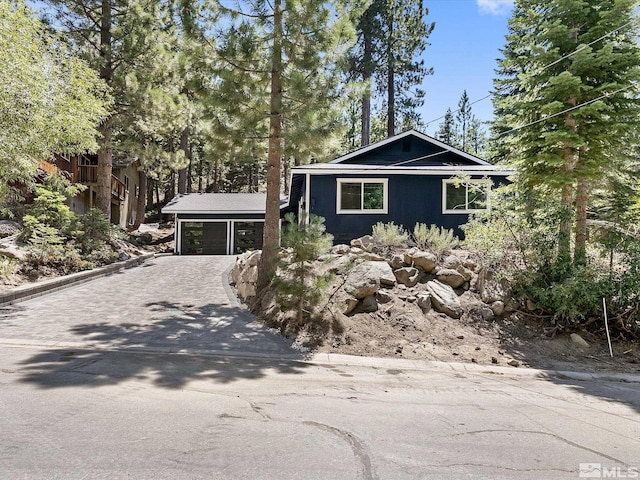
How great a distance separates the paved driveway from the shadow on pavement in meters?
0.02

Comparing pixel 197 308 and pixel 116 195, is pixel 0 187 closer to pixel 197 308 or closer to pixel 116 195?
pixel 197 308

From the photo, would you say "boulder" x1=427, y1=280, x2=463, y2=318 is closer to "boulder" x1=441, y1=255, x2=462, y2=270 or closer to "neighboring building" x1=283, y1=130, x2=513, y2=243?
"boulder" x1=441, y1=255, x2=462, y2=270

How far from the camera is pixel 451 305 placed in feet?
23.2

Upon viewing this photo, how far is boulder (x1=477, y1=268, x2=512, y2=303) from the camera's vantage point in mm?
7324

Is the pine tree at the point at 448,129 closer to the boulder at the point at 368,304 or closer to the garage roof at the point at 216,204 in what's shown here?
the garage roof at the point at 216,204

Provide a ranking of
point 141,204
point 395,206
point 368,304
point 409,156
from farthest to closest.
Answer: point 141,204 → point 409,156 → point 395,206 → point 368,304

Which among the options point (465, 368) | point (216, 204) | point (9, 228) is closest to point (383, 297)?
point (465, 368)

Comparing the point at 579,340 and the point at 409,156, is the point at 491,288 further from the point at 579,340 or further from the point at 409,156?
the point at 409,156

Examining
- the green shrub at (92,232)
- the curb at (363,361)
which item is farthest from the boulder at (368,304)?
the green shrub at (92,232)

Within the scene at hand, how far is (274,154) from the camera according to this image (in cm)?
863

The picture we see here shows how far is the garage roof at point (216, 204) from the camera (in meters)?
21.4

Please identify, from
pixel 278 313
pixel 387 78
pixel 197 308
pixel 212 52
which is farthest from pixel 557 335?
pixel 387 78

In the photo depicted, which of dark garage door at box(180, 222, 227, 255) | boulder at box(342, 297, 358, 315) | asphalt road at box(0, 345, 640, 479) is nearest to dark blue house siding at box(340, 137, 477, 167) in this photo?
dark garage door at box(180, 222, 227, 255)

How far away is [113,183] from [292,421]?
81.2ft
